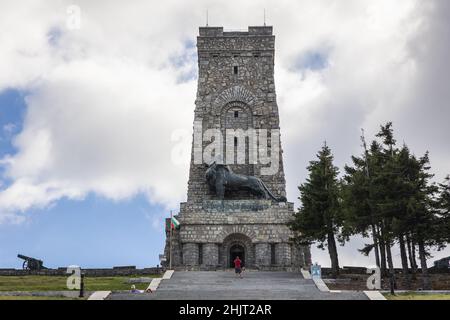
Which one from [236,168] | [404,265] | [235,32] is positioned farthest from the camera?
[235,32]

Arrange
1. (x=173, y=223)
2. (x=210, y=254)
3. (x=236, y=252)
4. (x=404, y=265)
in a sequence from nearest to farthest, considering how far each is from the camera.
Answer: (x=404, y=265) → (x=173, y=223) → (x=210, y=254) → (x=236, y=252)

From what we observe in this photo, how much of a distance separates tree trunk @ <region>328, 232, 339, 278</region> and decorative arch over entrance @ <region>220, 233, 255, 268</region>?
7.95m

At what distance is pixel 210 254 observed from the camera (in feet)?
151

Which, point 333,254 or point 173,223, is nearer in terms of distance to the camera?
point 333,254

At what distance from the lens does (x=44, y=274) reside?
4153 centimetres

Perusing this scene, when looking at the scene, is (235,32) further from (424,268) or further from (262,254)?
(424,268)

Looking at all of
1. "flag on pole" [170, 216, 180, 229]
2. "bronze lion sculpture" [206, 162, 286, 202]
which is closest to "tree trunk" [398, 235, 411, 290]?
"bronze lion sculpture" [206, 162, 286, 202]

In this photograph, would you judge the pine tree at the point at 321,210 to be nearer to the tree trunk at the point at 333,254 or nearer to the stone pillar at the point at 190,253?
the tree trunk at the point at 333,254

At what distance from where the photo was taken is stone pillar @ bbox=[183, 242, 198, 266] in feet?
151

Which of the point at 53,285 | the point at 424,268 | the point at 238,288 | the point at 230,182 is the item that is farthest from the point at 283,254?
the point at 53,285

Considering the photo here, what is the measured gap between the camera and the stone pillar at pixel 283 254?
4556cm

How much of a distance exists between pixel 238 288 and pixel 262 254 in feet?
53.2
